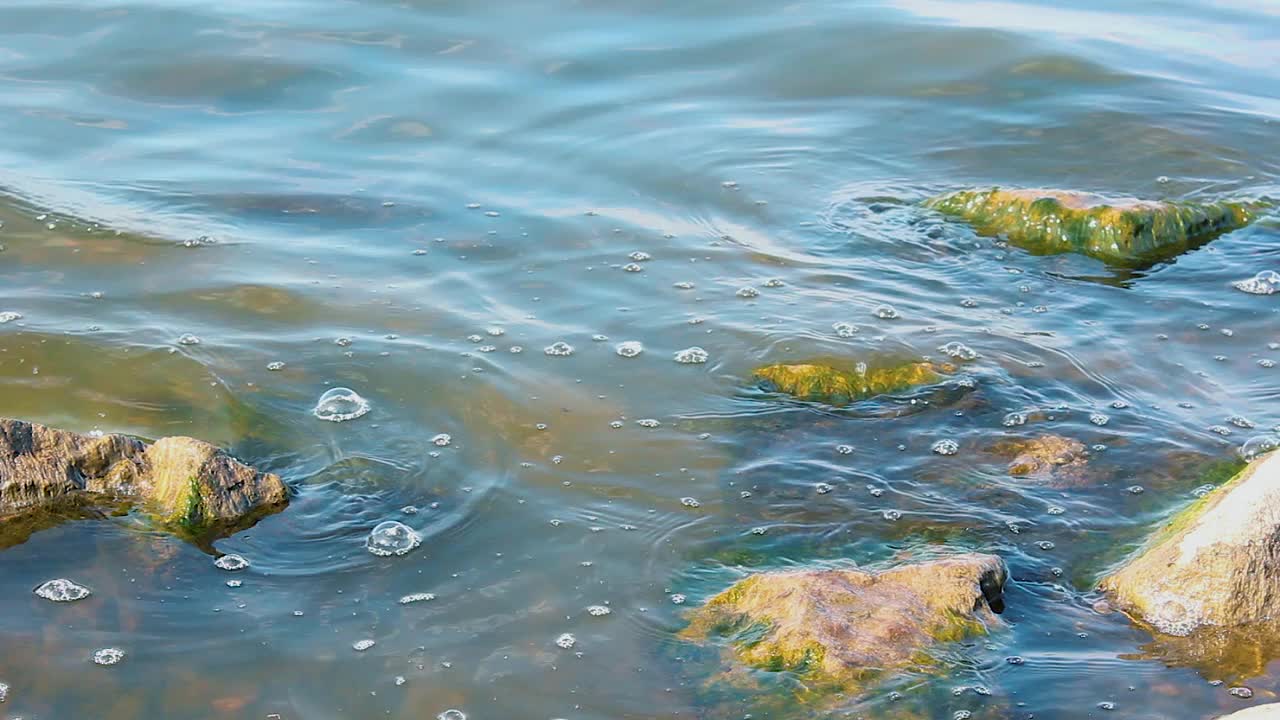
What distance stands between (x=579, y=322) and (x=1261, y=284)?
411 centimetres

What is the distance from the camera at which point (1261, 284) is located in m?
7.43

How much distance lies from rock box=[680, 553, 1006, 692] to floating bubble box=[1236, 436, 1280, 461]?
176cm

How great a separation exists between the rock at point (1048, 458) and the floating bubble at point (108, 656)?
3.71m

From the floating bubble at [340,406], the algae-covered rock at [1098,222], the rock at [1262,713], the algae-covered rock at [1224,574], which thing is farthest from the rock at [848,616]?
the algae-covered rock at [1098,222]

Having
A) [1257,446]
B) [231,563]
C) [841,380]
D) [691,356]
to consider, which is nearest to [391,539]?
[231,563]

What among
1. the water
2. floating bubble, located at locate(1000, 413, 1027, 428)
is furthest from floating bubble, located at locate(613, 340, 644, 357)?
floating bubble, located at locate(1000, 413, 1027, 428)

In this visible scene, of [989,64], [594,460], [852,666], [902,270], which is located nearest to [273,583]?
[594,460]

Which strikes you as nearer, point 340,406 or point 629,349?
point 340,406

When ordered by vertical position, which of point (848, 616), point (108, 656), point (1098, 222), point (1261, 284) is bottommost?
point (108, 656)

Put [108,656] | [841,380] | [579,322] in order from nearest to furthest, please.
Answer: [108,656]
[841,380]
[579,322]

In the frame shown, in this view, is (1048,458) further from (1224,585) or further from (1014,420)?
(1224,585)

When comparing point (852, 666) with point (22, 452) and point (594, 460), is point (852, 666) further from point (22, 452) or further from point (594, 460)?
point (22, 452)

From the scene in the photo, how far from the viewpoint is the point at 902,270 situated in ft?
25.1

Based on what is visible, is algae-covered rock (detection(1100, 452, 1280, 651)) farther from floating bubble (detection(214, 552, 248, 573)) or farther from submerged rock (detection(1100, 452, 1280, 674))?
floating bubble (detection(214, 552, 248, 573))
